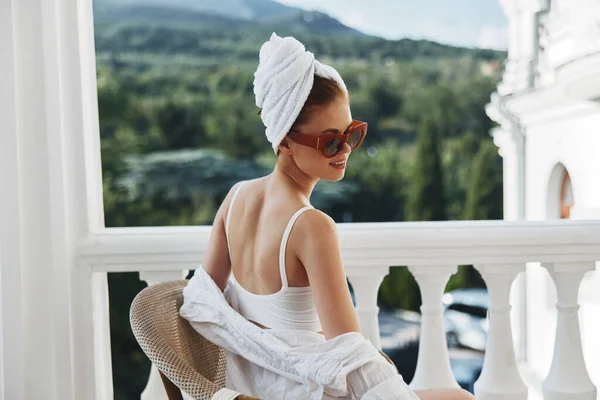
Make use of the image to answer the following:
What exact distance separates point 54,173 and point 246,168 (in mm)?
11967

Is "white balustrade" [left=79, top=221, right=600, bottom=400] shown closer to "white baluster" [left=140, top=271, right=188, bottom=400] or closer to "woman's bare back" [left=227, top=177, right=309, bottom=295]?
"white baluster" [left=140, top=271, right=188, bottom=400]

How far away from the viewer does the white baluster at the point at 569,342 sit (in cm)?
177

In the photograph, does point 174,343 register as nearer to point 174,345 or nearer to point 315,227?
point 174,345

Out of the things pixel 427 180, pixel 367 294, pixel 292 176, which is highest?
Answer: pixel 292 176

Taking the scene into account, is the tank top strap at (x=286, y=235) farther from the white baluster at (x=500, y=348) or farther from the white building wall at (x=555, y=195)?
the white building wall at (x=555, y=195)

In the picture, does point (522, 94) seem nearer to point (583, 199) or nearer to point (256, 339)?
point (583, 199)

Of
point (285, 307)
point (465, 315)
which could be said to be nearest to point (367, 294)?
point (285, 307)

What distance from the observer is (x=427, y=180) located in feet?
43.5

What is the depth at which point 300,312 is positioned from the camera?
4.13ft

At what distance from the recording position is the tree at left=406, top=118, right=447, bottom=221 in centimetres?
1324

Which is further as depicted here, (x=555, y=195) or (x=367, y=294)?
(x=555, y=195)

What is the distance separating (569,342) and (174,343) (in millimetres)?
1127

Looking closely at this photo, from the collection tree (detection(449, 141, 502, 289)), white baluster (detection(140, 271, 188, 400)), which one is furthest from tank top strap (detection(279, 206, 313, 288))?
tree (detection(449, 141, 502, 289))

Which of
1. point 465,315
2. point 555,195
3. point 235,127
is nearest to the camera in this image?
point 555,195
